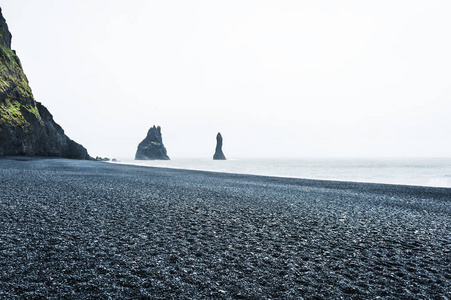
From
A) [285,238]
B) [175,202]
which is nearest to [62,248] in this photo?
[285,238]

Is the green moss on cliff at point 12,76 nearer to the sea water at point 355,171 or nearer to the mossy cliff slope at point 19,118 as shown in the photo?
the mossy cliff slope at point 19,118

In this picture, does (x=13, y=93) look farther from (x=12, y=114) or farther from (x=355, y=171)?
(x=355, y=171)

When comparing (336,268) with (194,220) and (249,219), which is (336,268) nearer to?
(249,219)

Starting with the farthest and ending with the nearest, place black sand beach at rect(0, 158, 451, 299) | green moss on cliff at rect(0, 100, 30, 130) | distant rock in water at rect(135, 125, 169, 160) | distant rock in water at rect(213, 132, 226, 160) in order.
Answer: distant rock in water at rect(213, 132, 226, 160), distant rock in water at rect(135, 125, 169, 160), green moss on cliff at rect(0, 100, 30, 130), black sand beach at rect(0, 158, 451, 299)

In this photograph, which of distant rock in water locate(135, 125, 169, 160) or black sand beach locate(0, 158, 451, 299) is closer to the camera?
black sand beach locate(0, 158, 451, 299)

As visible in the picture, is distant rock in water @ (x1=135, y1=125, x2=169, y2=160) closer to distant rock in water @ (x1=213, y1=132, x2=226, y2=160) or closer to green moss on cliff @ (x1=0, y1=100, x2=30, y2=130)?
distant rock in water @ (x1=213, y1=132, x2=226, y2=160)

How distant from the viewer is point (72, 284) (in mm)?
3643

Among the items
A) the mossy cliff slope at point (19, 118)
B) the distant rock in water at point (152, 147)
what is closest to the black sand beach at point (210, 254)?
the mossy cliff slope at point (19, 118)

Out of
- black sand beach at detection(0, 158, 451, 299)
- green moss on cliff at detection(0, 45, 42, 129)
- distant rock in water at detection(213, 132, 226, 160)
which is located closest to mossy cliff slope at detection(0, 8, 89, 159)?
green moss on cliff at detection(0, 45, 42, 129)

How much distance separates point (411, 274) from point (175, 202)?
29.0 ft

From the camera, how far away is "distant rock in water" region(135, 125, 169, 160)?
170 meters

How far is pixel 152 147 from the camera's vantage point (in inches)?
6742

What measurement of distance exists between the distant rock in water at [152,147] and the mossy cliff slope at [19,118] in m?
114

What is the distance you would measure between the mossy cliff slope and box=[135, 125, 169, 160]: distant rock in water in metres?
114
